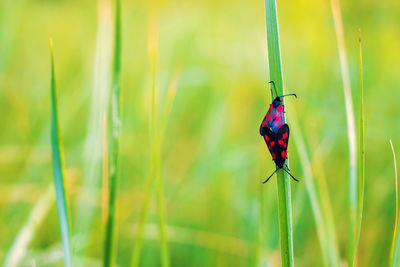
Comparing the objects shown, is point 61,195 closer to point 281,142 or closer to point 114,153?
point 114,153

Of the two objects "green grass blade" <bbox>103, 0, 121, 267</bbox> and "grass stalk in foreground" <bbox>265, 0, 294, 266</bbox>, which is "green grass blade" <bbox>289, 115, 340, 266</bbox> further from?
"green grass blade" <bbox>103, 0, 121, 267</bbox>

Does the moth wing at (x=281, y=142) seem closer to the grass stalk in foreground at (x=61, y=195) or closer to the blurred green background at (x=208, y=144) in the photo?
the blurred green background at (x=208, y=144)

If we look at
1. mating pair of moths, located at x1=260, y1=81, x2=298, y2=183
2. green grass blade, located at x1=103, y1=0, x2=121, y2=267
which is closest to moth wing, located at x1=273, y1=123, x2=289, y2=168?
mating pair of moths, located at x1=260, y1=81, x2=298, y2=183

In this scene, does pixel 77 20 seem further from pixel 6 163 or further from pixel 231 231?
pixel 231 231

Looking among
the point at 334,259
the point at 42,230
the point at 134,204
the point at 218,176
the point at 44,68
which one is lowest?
the point at 334,259

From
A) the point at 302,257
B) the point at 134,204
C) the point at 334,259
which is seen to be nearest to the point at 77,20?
the point at 134,204

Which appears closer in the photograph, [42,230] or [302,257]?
[302,257]
